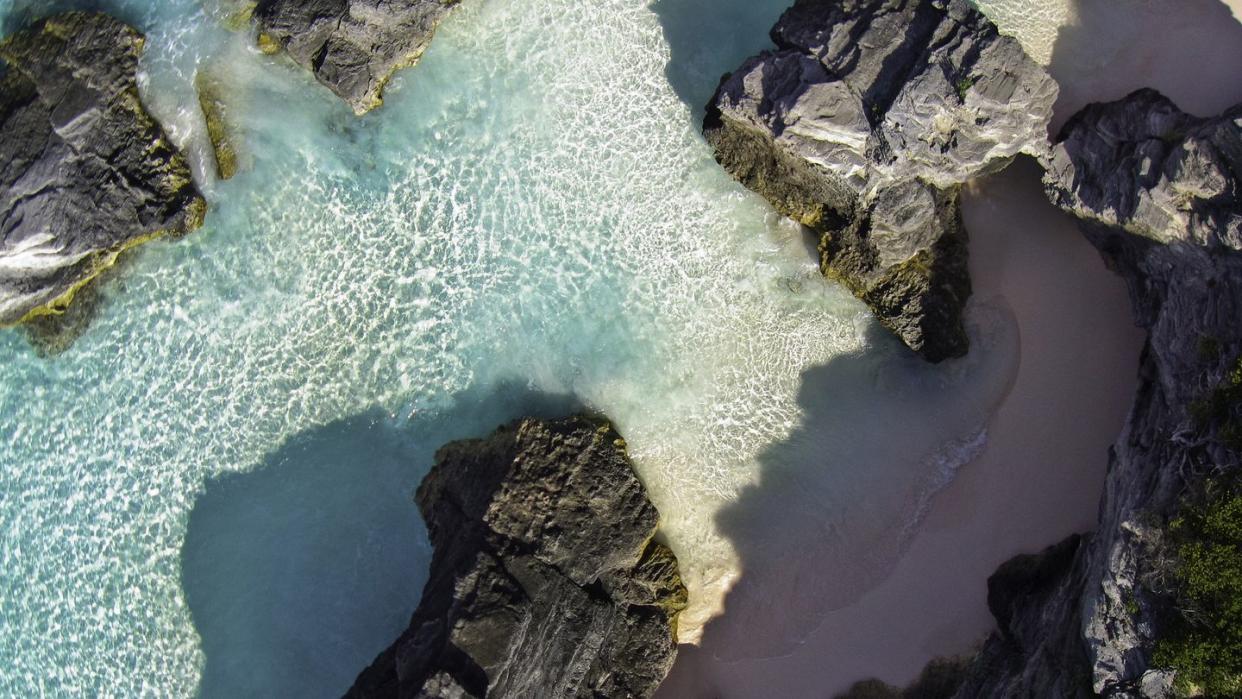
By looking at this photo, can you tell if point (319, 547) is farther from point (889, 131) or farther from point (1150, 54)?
point (1150, 54)

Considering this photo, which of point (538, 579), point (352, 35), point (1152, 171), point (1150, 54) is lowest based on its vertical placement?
point (538, 579)

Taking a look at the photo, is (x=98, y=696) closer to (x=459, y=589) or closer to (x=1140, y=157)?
(x=459, y=589)

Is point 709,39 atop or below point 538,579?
atop

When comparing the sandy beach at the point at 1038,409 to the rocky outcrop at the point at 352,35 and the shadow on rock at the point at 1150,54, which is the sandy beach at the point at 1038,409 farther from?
the rocky outcrop at the point at 352,35

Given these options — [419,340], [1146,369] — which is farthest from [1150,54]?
[419,340]

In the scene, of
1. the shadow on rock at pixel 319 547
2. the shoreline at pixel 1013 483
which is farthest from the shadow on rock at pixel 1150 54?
the shadow on rock at pixel 319 547

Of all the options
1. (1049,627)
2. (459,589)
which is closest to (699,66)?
(459,589)
